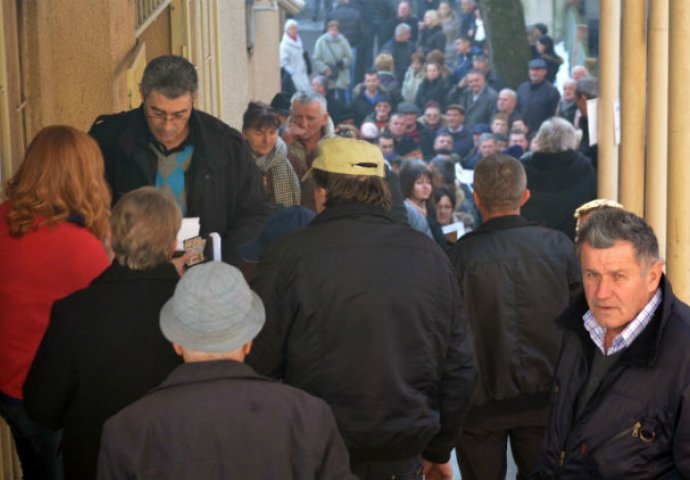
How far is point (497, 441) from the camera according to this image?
562cm

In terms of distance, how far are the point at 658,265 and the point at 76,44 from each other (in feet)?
14.4

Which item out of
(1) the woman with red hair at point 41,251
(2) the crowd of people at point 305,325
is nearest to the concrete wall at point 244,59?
(2) the crowd of people at point 305,325

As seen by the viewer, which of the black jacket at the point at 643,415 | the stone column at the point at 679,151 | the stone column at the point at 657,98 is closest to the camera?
the black jacket at the point at 643,415

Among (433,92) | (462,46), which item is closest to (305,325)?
(433,92)

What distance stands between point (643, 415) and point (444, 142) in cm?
1194

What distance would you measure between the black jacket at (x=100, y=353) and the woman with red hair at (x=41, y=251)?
50 cm

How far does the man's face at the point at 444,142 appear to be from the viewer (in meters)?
15.3

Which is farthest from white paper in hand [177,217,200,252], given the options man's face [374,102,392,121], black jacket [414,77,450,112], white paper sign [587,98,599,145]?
black jacket [414,77,450,112]

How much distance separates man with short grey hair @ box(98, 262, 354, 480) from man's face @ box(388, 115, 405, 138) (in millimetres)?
12512

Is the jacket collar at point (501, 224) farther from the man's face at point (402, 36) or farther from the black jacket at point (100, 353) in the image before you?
the man's face at point (402, 36)

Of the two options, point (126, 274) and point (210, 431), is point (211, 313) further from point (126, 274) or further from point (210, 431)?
point (126, 274)

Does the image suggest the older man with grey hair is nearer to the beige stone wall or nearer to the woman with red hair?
the beige stone wall

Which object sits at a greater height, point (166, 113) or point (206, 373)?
point (166, 113)

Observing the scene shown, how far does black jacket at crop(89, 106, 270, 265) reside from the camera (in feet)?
18.0
